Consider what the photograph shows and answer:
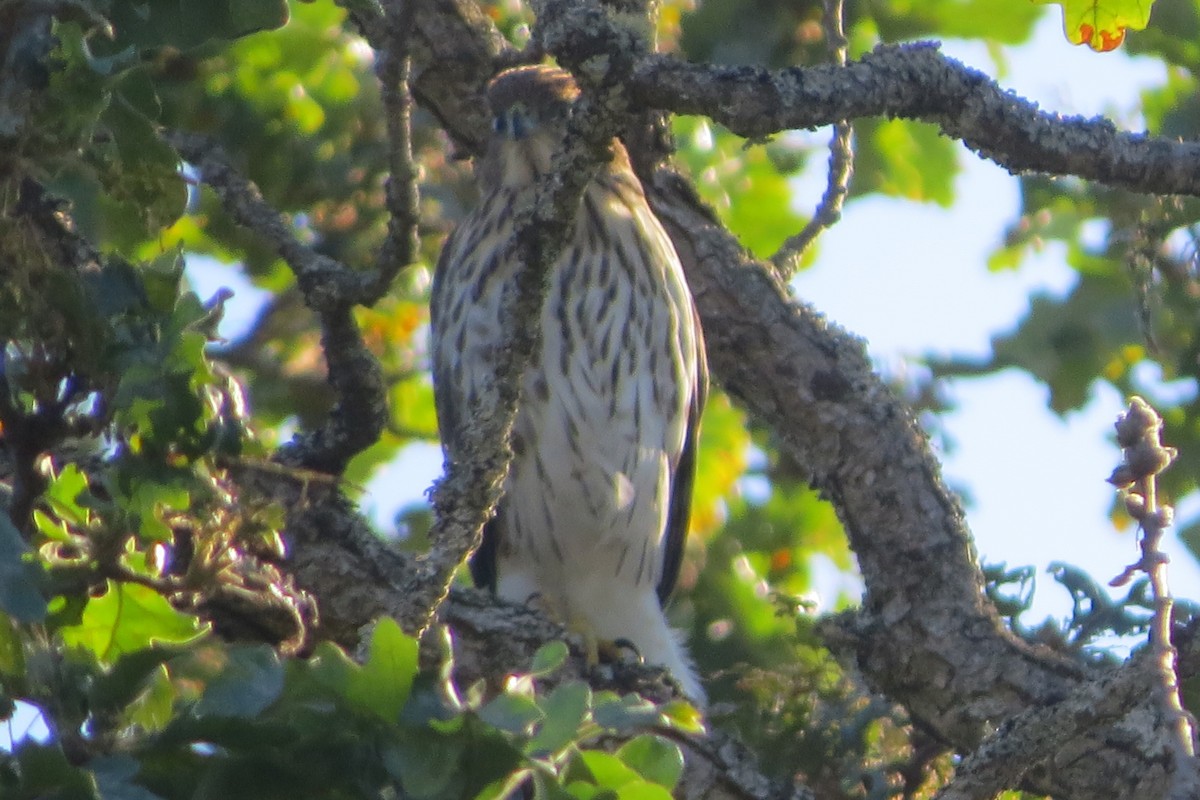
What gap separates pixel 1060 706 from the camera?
2211mm

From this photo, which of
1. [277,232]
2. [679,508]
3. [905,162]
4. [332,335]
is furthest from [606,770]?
[905,162]

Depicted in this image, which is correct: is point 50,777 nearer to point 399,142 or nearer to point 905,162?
point 399,142

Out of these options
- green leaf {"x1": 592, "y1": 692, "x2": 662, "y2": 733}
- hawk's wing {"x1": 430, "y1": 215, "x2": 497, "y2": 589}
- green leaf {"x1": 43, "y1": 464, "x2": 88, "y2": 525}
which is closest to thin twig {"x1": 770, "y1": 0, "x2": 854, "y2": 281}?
hawk's wing {"x1": 430, "y1": 215, "x2": 497, "y2": 589}

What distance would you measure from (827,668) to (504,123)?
5.25 feet

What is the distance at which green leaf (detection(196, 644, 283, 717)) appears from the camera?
157cm

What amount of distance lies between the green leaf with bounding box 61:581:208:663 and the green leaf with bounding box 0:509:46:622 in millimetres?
287

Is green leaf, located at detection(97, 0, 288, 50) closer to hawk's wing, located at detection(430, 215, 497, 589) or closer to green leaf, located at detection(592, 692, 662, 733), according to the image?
green leaf, located at detection(592, 692, 662, 733)

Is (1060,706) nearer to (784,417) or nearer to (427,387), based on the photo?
(784,417)

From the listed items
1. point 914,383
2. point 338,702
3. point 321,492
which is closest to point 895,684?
point 321,492

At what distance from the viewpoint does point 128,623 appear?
1874 mm

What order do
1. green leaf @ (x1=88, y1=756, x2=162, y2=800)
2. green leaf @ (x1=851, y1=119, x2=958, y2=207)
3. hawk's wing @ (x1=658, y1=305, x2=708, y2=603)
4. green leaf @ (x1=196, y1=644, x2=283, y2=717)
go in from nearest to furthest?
1. green leaf @ (x1=88, y1=756, x2=162, y2=800)
2. green leaf @ (x1=196, y1=644, x2=283, y2=717)
3. hawk's wing @ (x1=658, y1=305, x2=708, y2=603)
4. green leaf @ (x1=851, y1=119, x2=958, y2=207)

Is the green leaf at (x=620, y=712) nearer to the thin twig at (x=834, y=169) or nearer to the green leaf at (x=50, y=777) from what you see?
the green leaf at (x=50, y=777)

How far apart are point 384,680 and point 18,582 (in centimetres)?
34

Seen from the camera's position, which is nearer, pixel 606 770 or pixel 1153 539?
pixel 606 770
